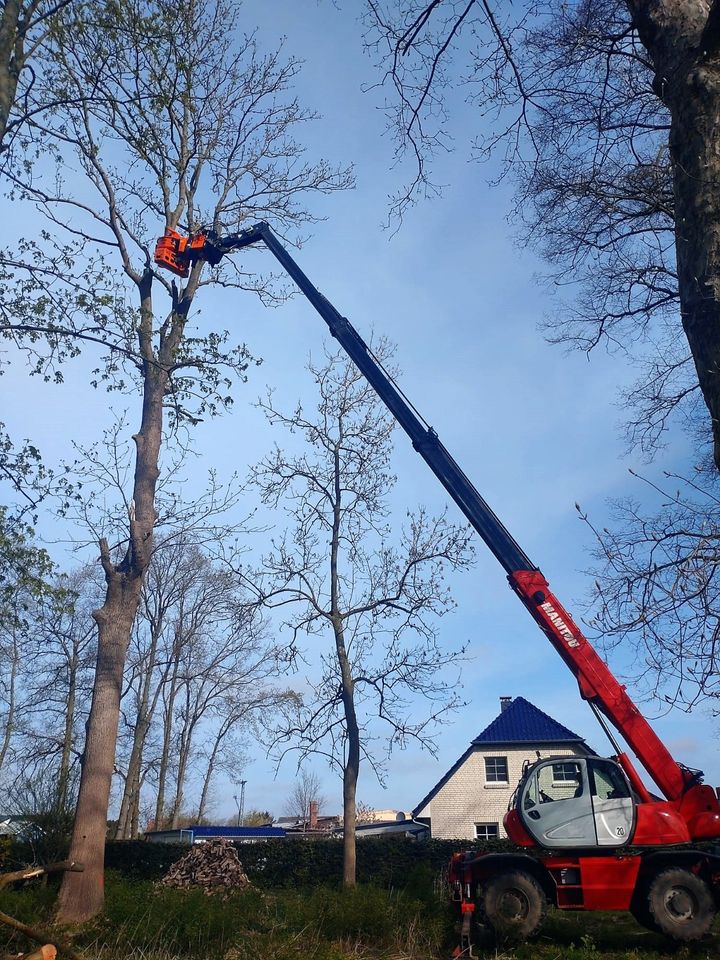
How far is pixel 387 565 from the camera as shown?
64.5ft

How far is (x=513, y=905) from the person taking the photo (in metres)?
10.5

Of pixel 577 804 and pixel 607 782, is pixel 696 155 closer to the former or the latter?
pixel 607 782

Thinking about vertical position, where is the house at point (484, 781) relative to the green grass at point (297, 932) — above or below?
above

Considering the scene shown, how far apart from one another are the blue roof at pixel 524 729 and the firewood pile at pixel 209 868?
1207 centimetres

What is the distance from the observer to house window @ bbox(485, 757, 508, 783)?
97.9 feet

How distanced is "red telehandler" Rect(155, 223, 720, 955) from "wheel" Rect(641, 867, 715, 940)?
0.01 m

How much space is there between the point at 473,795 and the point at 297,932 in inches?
869

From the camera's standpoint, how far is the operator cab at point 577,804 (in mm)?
10602

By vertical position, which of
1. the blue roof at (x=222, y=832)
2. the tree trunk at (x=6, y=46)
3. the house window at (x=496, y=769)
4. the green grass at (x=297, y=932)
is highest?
the tree trunk at (x=6, y=46)

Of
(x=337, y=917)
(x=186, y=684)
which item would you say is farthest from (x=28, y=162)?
(x=186, y=684)

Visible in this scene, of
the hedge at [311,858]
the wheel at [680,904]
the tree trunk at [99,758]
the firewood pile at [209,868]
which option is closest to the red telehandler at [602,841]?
the wheel at [680,904]

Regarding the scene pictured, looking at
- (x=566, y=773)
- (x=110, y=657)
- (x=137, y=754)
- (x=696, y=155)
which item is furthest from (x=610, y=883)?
(x=137, y=754)

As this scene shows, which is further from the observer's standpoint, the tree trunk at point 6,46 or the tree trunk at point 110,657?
the tree trunk at point 110,657

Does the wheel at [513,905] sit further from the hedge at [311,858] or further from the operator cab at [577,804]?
the hedge at [311,858]
